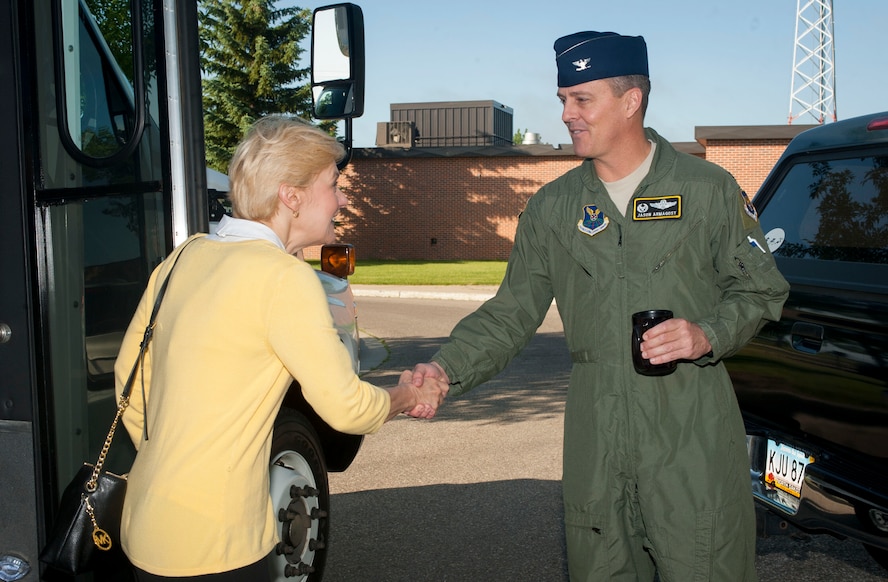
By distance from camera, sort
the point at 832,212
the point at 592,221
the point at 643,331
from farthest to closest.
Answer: the point at 832,212, the point at 592,221, the point at 643,331

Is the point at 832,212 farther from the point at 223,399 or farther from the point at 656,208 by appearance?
the point at 223,399

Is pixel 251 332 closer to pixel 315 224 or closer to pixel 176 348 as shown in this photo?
pixel 176 348

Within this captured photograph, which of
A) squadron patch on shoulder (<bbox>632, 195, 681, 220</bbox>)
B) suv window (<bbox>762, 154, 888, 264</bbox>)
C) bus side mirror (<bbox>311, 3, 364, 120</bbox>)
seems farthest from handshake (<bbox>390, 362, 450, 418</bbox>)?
suv window (<bbox>762, 154, 888, 264</bbox>)

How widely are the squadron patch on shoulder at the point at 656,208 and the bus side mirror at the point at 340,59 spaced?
1408 millimetres

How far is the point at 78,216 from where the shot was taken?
320 cm

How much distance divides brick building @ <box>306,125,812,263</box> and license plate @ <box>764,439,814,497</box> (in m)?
34.1

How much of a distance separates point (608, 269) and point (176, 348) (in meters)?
1.33

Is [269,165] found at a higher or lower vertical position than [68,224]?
higher

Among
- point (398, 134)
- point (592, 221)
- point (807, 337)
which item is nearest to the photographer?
point (592, 221)

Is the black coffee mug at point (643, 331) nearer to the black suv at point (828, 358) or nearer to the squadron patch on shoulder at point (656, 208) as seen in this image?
the squadron patch on shoulder at point (656, 208)

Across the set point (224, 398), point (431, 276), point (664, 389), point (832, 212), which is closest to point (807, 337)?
point (832, 212)

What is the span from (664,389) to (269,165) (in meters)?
1.32

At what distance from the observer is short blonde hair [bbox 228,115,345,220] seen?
2586 millimetres

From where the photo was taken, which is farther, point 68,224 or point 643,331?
point 68,224
